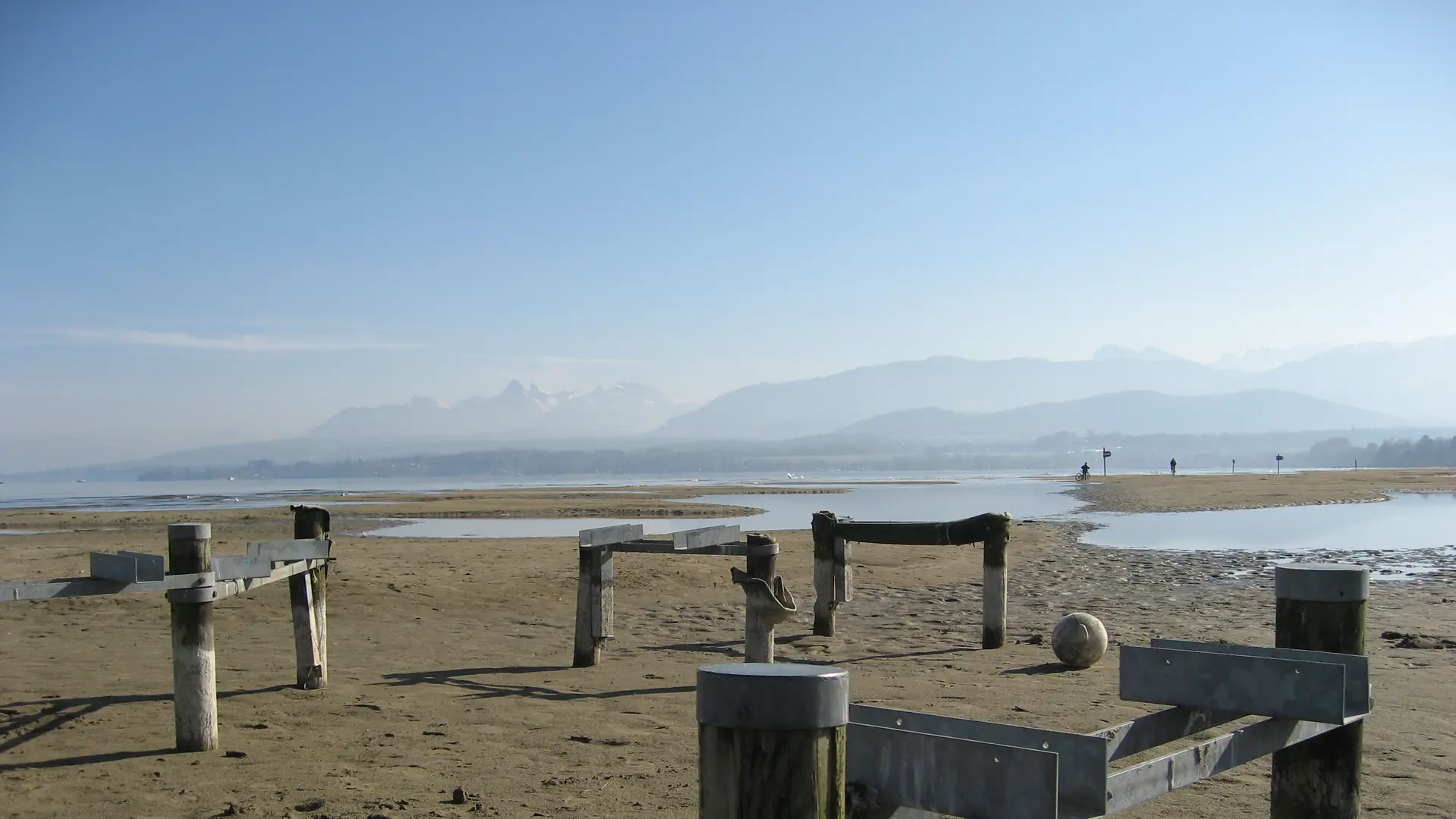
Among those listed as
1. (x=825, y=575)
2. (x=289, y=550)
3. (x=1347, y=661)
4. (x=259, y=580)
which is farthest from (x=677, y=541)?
(x=1347, y=661)

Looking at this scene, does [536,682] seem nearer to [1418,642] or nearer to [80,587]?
[80,587]

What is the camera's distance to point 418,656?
11.6 metres

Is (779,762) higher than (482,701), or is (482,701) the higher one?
(779,762)

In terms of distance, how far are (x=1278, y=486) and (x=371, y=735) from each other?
64813 millimetres

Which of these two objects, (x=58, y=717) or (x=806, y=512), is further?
(x=806, y=512)

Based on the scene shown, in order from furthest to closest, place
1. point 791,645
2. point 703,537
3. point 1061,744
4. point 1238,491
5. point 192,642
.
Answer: point 1238,491
point 791,645
point 703,537
point 192,642
point 1061,744

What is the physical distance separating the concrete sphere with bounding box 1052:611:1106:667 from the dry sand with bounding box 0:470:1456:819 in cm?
18

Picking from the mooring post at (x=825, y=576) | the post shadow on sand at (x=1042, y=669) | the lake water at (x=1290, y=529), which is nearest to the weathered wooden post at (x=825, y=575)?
the mooring post at (x=825, y=576)

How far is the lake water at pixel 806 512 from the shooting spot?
116 ft

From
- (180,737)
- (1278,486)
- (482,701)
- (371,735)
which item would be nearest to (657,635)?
(482,701)

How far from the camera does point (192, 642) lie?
7191mm

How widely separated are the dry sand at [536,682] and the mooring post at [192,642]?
A: 0.80 feet

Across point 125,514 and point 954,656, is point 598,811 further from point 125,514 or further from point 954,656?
point 125,514

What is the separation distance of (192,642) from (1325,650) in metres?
6.48
